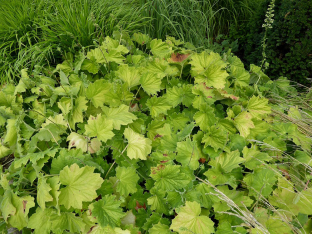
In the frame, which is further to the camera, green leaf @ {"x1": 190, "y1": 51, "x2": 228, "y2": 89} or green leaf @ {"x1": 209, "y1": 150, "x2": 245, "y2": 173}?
green leaf @ {"x1": 190, "y1": 51, "x2": 228, "y2": 89}

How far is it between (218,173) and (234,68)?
3.02 feet

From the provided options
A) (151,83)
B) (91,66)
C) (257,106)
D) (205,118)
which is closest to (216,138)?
(205,118)

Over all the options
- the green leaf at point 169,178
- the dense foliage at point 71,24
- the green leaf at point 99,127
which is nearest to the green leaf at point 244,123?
the green leaf at point 169,178

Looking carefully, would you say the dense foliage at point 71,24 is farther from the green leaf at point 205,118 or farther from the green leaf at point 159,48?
the green leaf at point 205,118

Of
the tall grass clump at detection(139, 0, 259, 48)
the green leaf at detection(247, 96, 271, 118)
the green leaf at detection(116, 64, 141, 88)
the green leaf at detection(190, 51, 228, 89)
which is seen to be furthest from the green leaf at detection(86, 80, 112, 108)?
the tall grass clump at detection(139, 0, 259, 48)

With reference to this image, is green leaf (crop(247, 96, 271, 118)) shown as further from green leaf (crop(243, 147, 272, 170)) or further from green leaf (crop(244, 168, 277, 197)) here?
green leaf (crop(244, 168, 277, 197))

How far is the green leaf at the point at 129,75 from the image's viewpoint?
60.6 inches

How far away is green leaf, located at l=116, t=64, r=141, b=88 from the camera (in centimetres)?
154

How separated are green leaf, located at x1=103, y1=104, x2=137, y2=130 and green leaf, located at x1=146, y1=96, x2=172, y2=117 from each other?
0.56 ft

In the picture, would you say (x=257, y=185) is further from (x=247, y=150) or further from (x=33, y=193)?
(x=33, y=193)

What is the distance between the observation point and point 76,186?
1.07 metres

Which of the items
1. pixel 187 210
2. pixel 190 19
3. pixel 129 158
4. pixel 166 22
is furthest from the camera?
pixel 190 19

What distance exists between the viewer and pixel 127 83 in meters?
1.54

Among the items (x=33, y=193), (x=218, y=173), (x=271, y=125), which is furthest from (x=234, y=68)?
(x=33, y=193)
